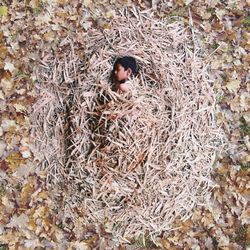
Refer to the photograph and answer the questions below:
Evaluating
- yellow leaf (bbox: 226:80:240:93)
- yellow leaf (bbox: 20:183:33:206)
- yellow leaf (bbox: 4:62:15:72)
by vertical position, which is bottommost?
yellow leaf (bbox: 20:183:33:206)

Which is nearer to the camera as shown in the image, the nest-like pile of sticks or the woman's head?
the woman's head

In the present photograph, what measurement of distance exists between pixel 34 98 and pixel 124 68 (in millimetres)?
919

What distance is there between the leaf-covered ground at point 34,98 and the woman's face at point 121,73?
800mm

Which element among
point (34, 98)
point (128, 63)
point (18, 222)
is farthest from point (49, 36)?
point (18, 222)

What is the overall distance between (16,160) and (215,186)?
1453mm

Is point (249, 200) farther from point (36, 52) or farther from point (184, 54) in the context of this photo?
point (36, 52)

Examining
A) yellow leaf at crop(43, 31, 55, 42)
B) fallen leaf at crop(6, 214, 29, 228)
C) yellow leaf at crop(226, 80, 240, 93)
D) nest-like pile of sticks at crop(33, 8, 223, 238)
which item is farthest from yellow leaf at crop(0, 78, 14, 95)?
yellow leaf at crop(226, 80, 240, 93)

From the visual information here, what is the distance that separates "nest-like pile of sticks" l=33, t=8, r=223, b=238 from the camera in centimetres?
436

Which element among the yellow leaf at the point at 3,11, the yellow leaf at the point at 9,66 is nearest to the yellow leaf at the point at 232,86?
the yellow leaf at the point at 9,66

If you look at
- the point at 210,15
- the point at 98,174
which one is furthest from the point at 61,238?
the point at 210,15

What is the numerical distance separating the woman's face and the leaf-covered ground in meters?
0.80

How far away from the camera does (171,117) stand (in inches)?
175

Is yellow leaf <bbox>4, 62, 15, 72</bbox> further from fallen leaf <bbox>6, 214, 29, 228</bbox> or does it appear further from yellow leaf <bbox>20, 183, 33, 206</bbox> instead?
fallen leaf <bbox>6, 214, 29, 228</bbox>

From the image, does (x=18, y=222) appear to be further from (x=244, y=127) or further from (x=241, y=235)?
(x=244, y=127)
